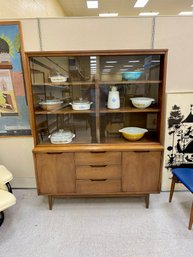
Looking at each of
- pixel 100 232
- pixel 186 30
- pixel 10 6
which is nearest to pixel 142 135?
pixel 100 232

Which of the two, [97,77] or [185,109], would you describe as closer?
[97,77]

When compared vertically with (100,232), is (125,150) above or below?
above

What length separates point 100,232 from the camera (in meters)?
1.70

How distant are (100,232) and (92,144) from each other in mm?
881

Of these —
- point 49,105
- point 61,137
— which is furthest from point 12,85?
point 61,137

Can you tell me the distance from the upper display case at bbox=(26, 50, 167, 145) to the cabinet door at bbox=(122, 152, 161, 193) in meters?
0.19

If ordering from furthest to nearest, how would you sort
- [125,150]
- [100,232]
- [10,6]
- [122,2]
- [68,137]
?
[122,2], [10,6], [68,137], [125,150], [100,232]

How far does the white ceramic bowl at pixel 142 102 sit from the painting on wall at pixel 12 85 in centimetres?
134

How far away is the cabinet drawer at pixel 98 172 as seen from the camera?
1.88 m

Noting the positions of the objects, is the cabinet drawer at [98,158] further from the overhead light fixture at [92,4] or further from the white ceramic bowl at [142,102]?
the overhead light fixture at [92,4]

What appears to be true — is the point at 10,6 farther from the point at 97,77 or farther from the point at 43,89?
the point at 97,77

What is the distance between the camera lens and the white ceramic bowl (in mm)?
1950

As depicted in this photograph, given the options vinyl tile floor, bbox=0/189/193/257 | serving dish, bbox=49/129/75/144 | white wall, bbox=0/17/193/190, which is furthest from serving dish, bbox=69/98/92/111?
→ vinyl tile floor, bbox=0/189/193/257

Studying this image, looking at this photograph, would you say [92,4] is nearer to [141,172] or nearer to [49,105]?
[49,105]
